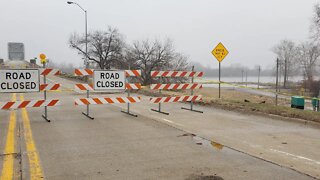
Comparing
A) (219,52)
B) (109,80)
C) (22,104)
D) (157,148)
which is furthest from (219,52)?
(157,148)

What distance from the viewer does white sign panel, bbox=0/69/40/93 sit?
33.2 feet

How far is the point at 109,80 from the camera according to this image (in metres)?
11.7

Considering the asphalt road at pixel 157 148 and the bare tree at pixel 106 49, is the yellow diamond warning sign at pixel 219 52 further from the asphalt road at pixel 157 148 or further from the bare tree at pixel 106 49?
the bare tree at pixel 106 49

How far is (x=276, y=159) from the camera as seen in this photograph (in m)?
6.21

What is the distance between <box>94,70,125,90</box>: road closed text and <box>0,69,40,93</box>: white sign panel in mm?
1911

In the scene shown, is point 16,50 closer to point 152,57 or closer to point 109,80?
point 152,57

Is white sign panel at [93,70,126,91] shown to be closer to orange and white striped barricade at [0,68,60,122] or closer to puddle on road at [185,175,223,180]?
orange and white striped barricade at [0,68,60,122]

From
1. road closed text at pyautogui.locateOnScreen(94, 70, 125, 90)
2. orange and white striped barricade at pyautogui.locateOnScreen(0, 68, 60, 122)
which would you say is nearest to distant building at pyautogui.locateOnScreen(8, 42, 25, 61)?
road closed text at pyautogui.locateOnScreen(94, 70, 125, 90)

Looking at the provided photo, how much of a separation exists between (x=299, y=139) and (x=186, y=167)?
3703 millimetres

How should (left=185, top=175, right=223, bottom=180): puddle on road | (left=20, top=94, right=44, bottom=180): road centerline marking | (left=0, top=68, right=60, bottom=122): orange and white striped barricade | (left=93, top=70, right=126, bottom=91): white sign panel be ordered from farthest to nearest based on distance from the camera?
(left=93, top=70, right=126, bottom=91): white sign panel → (left=0, top=68, right=60, bottom=122): orange and white striped barricade → (left=20, top=94, right=44, bottom=180): road centerline marking → (left=185, top=175, right=223, bottom=180): puddle on road

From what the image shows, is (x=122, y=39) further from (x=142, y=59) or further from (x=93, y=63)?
(x=142, y=59)

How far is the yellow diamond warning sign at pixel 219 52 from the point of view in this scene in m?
19.2

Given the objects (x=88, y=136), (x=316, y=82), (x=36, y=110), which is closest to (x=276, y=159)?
(x=88, y=136)

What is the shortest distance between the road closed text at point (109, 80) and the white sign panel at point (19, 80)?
6.27 ft
